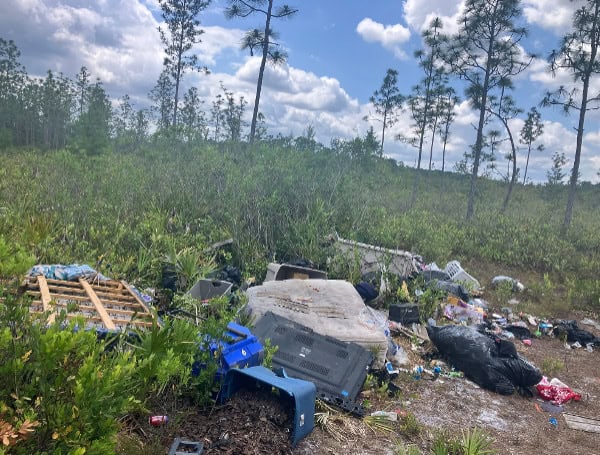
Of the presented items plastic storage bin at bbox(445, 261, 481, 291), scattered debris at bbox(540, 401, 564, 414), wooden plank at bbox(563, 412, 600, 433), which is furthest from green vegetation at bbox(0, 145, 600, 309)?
wooden plank at bbox(563, 412, 600, 433)

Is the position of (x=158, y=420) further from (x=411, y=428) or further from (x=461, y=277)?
(x=461, y=277)

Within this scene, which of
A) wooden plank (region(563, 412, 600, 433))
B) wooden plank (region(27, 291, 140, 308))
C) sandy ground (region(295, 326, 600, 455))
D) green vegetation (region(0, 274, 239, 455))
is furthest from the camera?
wooden plank (region(563, 412, 600, 433))

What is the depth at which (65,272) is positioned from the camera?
4.17m

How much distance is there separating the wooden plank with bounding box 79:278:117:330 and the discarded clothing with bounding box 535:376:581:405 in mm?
4085

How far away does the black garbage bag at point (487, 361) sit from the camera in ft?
14.7

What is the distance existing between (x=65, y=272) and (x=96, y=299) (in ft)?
2.06

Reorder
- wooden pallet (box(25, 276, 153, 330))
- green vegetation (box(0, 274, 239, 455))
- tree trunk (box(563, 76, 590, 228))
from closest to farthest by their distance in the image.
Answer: green vegetation (box(0, 274, 239, 455)) → wooden pallet (box(25, 276, 153, 330)) → tree trunk (box(563, 76, 590, 228))

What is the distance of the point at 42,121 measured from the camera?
24.6 metres

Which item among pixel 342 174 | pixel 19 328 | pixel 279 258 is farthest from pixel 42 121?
pixel 19 328

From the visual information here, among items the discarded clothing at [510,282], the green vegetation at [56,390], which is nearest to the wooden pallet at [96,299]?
the green vegetation at [56,390]

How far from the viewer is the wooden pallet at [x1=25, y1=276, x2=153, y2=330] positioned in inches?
132

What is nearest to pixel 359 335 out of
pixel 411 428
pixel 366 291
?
pixel 411 428

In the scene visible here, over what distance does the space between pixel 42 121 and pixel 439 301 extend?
2515cm

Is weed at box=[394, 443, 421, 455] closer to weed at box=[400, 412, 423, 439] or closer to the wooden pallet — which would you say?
weed at box=[400, 412, 423, 439]
